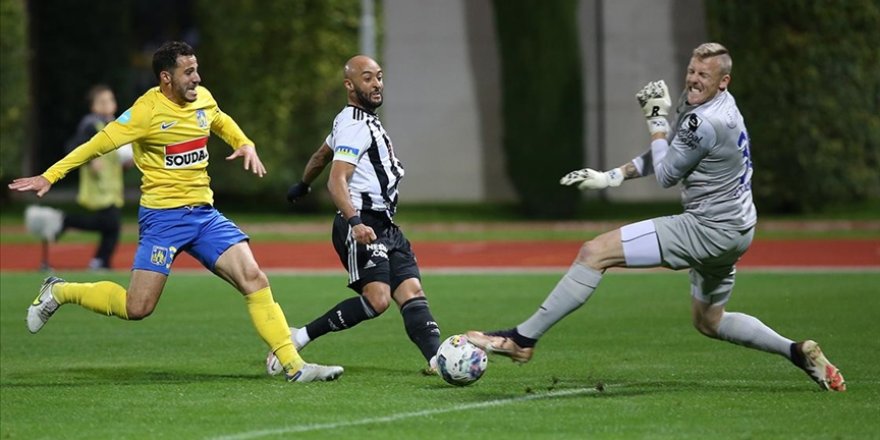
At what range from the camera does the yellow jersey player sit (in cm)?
1004

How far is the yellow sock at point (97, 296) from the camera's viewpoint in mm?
10258

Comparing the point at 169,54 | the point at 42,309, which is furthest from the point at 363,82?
the point at 42,309

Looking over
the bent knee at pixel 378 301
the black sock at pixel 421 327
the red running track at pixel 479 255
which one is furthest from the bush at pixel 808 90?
the bent knee at pixel 378 301

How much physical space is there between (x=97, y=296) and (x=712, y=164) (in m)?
4.40

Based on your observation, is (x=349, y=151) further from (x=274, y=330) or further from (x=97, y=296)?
(x=97, y=296)

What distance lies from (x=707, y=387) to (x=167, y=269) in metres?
3.81

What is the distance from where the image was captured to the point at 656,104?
9430mm

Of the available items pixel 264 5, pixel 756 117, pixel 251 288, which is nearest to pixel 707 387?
pixel 251 288

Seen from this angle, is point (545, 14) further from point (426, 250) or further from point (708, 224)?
point (708, 224)

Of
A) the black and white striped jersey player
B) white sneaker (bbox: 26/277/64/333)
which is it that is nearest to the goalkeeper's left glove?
the black and white striped jersey player

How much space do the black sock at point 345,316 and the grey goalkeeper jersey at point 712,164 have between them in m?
2.39

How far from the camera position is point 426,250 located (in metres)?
22.4

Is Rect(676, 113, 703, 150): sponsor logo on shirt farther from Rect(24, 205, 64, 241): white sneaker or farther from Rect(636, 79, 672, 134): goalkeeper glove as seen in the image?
Rect(24, 205, 64, 241): white sneaker

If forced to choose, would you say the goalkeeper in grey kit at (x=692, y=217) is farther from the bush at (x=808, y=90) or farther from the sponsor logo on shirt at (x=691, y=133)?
the bush at (x=808, y=90)
